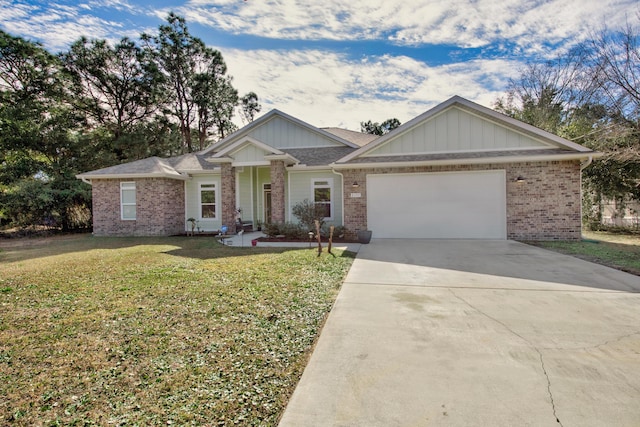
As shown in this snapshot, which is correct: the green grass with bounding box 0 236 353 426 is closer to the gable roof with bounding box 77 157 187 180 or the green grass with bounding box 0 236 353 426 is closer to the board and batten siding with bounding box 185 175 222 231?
the gable roof with bounding box 77 157 187 180

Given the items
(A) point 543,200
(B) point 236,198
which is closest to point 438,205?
(A) point 543,200

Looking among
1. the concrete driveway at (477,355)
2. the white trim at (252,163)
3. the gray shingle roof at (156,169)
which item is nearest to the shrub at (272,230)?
the white trim at (252,163)

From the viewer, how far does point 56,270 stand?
682 cm

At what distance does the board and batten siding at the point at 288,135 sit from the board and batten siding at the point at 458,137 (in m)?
4.37

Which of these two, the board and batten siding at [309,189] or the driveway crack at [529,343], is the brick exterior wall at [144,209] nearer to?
the board and batten siding at [309,189]

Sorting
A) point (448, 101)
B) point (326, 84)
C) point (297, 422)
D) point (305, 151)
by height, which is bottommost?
point (297, 422)

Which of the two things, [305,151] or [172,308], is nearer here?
[172,308]

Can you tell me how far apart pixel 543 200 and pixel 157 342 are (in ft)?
38.4

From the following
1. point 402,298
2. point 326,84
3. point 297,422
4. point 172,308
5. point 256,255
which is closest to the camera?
point 297,422

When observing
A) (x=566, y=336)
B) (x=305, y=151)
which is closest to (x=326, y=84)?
(x=305, y=151)

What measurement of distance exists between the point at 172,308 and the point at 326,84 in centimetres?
1552

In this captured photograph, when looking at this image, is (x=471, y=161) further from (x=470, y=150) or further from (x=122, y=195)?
(x=122, y=195)

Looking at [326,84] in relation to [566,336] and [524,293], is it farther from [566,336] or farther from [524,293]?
[566,336]

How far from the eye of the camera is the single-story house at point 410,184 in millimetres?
10500
